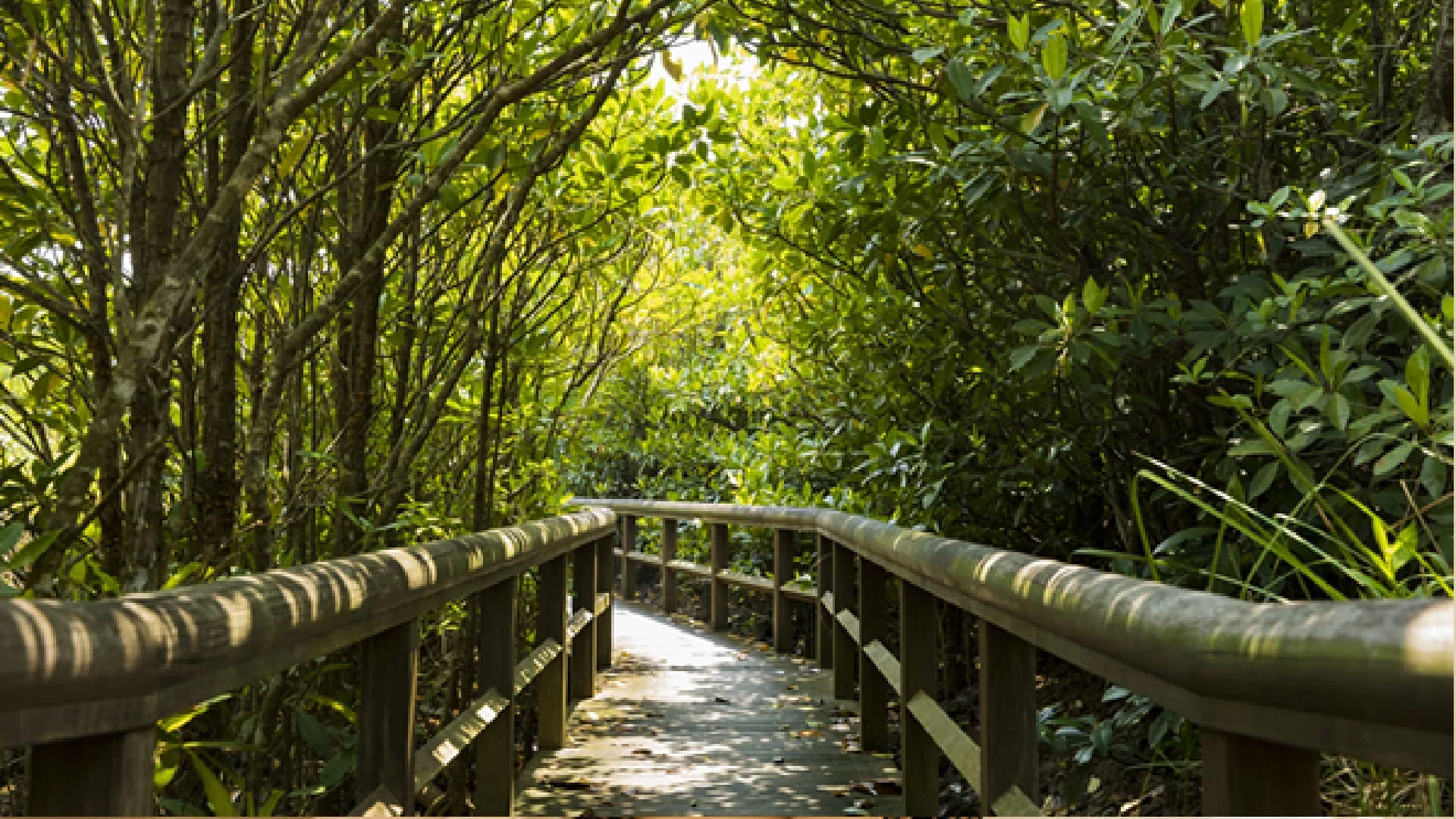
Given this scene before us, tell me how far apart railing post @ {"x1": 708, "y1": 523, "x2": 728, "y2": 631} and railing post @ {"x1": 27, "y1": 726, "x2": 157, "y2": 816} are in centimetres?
793

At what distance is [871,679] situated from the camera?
202 inches

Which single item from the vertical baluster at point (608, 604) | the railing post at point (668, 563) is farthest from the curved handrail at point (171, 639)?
the railing post at point (668, 563)

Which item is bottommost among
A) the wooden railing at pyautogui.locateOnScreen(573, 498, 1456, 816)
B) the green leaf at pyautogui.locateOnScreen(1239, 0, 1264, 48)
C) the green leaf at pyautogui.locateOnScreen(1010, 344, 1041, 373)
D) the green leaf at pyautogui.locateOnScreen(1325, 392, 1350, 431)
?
the wooden railing at pyautogui.locateOnScreen(573, 498, 1456, 816)

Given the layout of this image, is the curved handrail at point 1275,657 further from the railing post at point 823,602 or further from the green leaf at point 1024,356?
the railing post at point 823,602

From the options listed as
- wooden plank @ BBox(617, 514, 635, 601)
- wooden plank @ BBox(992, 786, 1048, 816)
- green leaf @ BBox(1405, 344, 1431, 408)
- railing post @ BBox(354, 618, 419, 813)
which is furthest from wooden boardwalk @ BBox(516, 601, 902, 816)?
wooden plank @ BBox(617, 514, 635, 601)

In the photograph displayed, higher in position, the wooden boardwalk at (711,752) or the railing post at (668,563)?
the railing post at (668,563)

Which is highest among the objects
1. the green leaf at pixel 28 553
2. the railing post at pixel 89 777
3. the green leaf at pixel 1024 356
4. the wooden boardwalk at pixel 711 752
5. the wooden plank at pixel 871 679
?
the green leaf at pixel 1024 356

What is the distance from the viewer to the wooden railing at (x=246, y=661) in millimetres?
1236

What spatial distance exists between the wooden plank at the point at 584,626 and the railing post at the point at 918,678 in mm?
2322

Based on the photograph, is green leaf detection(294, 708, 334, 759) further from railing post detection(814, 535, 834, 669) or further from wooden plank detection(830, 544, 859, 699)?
railing post detection(814, 535, 834, 669)

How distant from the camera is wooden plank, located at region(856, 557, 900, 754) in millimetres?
5117

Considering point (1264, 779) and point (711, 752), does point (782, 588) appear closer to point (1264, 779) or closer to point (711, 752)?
point (711, 752)

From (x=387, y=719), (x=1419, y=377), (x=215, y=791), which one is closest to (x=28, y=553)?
(x=215, y=791)

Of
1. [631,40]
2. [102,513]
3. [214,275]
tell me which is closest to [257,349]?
[214,275]
